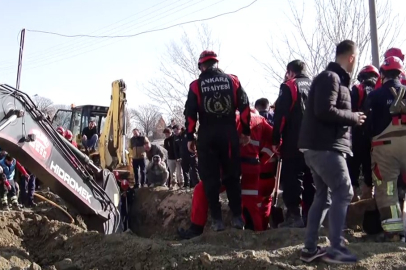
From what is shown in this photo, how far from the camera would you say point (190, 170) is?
16.1 m

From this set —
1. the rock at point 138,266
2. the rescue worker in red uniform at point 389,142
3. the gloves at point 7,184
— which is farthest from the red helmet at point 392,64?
the gloves at point 7,184

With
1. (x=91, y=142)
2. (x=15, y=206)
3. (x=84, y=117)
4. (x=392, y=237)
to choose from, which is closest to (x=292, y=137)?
(x=392, y=237)

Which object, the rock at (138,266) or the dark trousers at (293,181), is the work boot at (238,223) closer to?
the dark trousers at (293,181)

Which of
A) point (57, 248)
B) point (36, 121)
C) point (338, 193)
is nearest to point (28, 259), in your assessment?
point (57, 248)

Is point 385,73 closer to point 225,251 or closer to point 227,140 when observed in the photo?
point 227,140

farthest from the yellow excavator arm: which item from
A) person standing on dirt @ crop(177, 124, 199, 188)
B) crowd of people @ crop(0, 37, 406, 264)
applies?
crowd of people @ crop(0, 37, 406, 264)

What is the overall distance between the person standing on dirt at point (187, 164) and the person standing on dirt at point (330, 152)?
396 inches

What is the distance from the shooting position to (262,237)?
271 inches

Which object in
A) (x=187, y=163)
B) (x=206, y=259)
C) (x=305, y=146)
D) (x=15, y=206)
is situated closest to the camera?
(x=305, y=146)

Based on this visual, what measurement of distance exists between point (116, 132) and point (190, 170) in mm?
2241

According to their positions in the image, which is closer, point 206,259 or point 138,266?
point 206,259

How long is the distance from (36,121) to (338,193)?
417 cm

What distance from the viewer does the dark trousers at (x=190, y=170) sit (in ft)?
52.4

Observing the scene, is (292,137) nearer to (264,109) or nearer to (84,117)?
(264,109)
